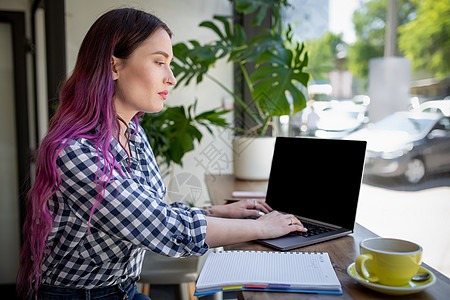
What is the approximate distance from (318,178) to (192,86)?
4.97 ft

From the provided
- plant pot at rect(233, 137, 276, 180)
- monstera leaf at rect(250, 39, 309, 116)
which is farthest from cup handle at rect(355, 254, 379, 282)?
plant pot at rect(233, 137, 276, 180)

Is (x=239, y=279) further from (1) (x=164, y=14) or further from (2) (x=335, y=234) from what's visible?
(1) (x=164, y=14)

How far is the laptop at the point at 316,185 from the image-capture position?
3.62 feet

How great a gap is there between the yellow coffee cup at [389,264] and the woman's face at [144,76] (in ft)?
2.05

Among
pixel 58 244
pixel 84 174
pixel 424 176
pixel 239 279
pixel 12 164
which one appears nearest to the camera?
pixel 239 279

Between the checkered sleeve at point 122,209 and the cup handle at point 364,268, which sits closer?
the cup handle at point 364,268

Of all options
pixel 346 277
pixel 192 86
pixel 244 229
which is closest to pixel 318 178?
pixel 244 229

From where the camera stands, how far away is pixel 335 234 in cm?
107

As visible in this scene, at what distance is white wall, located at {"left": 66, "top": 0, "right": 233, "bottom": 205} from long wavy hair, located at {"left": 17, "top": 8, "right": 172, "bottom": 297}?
1.48 metres

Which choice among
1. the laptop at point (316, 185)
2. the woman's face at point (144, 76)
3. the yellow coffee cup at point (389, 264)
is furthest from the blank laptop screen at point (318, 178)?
the woman's face at point (144, 76)

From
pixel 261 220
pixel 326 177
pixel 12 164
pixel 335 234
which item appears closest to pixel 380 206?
pixel 326 177

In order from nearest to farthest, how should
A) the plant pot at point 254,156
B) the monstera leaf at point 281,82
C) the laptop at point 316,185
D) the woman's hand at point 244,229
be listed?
the woman's hand at point 244,229, the laptop at point 316,185, the monstera leaf at point 281,82, the plant pot at point 254,156

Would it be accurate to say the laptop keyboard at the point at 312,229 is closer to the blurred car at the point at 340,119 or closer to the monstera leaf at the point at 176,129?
the blurred car at the point at 340,119

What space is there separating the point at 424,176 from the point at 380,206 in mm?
325
